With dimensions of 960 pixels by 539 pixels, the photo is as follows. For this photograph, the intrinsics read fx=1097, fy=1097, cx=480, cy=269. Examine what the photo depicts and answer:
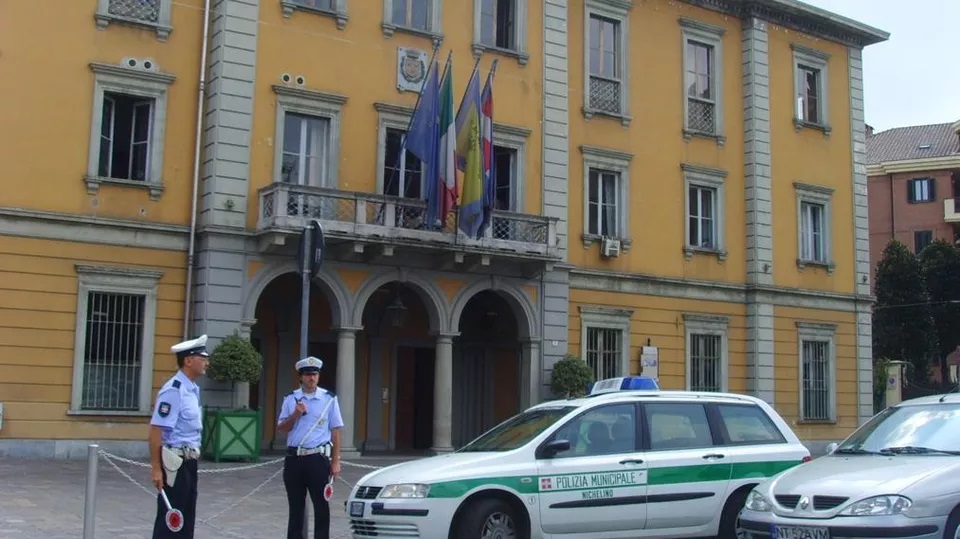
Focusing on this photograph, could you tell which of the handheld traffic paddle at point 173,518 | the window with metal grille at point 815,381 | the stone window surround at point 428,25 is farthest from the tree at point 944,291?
the handheld traffic paddle at point 173,518

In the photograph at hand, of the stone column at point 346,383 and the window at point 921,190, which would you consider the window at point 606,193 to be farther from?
the window at point 921,190

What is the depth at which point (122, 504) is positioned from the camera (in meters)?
14.3

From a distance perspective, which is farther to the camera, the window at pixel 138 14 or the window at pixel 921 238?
the window at pixel 921 238

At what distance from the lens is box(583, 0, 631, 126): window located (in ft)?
87.5

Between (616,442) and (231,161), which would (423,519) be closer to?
(616,442)

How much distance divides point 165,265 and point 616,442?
12.2 metres

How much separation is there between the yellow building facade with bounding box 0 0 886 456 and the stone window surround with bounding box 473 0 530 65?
0.21 feet

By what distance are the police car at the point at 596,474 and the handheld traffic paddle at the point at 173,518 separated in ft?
6.80

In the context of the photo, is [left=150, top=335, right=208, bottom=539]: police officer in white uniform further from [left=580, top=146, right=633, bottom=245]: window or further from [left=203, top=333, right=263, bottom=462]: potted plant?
[left=580, top=146, right=633, bottom=245]: window

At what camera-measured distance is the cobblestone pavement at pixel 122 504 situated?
12211 mm

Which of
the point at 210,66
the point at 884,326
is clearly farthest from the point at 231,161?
the point at 884,326

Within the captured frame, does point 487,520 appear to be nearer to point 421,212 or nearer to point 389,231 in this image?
point 389,231

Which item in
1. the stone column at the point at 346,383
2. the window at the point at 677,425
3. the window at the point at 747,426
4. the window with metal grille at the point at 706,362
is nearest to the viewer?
the window at the point at 677,425

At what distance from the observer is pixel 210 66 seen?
21406mm
